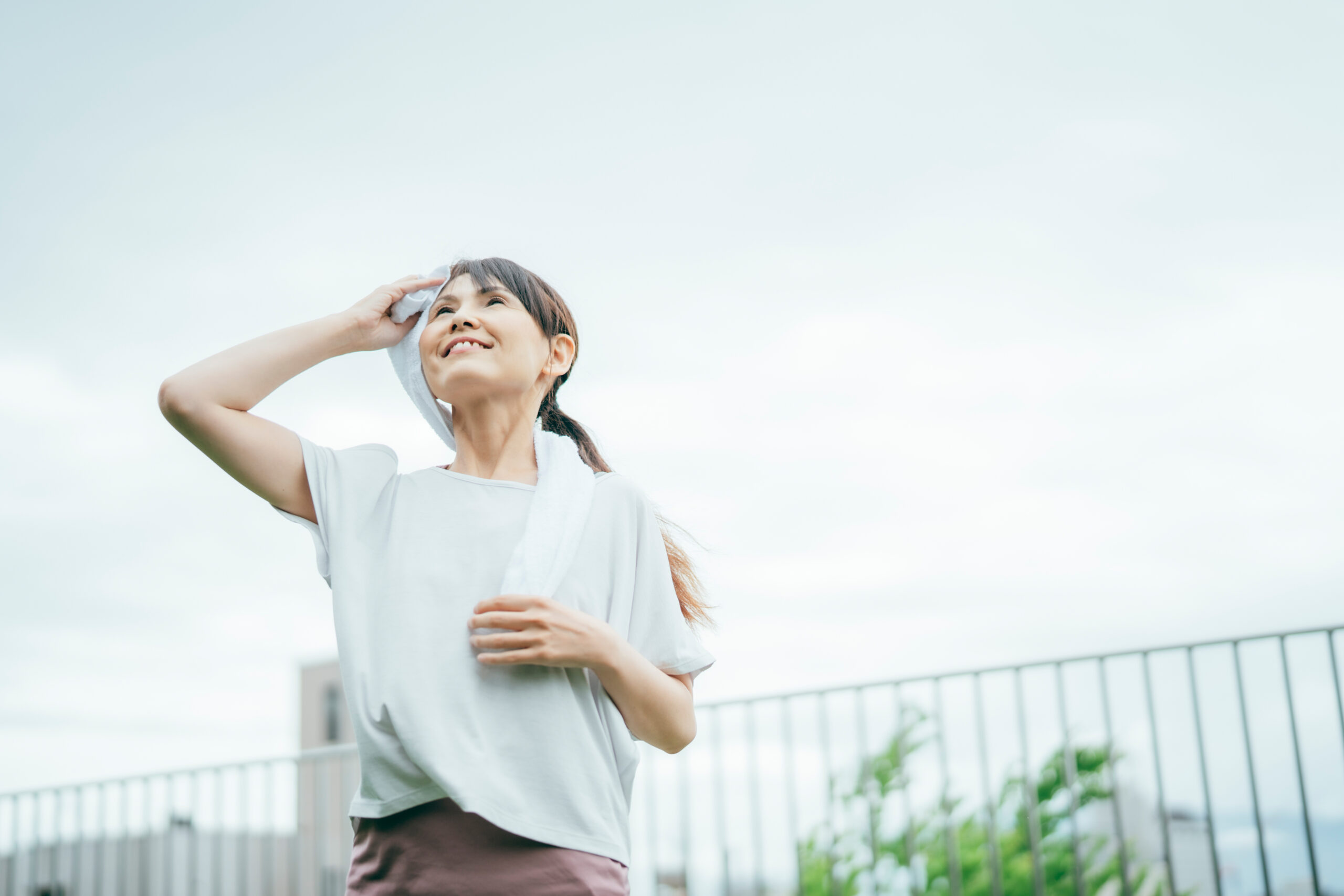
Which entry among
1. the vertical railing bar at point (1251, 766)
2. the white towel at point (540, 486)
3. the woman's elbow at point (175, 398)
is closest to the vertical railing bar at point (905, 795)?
the vertical railing bar at point (1251, 766)

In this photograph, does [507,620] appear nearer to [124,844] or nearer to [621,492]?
[621,492]

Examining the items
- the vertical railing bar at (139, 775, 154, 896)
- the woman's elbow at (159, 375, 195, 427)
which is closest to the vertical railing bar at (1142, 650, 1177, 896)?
the woman's elbow at (159, 375, 195, 427)

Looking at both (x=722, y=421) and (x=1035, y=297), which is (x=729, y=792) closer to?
(x=722, y=421)

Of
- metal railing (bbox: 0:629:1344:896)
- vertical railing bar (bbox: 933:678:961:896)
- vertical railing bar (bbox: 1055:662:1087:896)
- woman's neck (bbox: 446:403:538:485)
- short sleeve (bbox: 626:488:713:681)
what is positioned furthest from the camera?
vertical railing bar (bbox: 933:678:961:896)

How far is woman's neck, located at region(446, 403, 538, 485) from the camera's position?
1.49 metres

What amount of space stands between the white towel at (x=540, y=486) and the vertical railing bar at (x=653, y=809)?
9.66 feet

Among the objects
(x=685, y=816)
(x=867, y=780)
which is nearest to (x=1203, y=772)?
(x=867, y=780)

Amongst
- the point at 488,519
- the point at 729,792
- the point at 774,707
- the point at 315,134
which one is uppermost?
the point at 315,134

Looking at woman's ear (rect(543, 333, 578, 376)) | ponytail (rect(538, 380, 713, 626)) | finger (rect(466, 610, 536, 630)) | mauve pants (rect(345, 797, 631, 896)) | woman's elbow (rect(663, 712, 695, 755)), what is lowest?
mauve pants (rect(345, 797, 631, 896))

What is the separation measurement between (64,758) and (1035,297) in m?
6.39

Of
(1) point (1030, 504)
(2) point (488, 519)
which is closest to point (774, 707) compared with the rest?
(1) point (1030, 504)

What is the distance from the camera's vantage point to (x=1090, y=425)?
20.1 feet

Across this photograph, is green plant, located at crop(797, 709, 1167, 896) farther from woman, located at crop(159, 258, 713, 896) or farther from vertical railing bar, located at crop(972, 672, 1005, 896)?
woman, located at crop(159, 258, 713, 896)

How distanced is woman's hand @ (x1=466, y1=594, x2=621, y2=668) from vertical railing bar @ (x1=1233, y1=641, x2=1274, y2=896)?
9.34 feet
